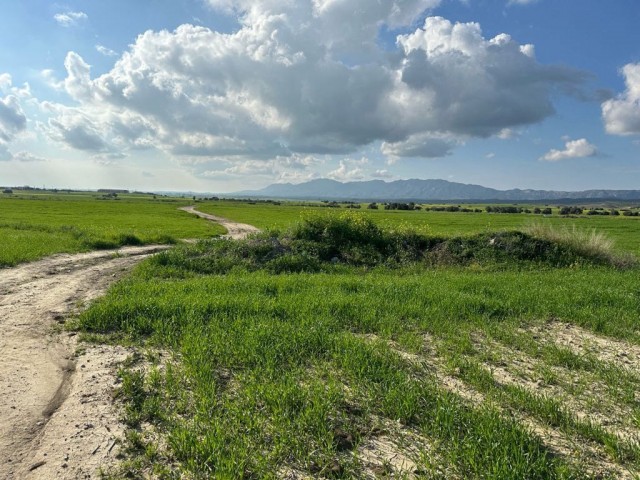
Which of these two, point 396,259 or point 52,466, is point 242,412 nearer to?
point 52,466

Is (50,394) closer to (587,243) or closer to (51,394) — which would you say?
(51,394)

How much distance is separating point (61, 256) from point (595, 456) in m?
19.6

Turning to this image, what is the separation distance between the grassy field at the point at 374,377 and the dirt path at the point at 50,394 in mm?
377

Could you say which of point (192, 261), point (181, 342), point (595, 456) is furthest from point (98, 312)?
point (595, 456)

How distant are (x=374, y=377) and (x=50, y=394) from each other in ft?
15.7

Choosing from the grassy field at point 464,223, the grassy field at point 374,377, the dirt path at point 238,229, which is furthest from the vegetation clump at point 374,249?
the dirt path at point 238,229

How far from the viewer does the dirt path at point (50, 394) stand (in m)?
4.43

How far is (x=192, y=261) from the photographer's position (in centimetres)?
1617

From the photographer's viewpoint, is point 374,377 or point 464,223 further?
point 464,223

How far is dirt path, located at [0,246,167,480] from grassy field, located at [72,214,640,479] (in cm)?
38

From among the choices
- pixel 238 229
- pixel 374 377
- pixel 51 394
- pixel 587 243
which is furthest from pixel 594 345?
pixel 238 229

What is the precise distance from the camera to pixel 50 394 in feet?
19.2

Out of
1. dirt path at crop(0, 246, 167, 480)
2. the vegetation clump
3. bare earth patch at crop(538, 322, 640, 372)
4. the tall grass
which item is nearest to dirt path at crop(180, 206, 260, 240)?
the vegetation clump

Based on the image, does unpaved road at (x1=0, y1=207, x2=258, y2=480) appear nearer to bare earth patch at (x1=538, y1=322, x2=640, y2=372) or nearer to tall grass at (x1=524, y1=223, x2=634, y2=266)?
bare earth patch at (x1=538, y1=322, x2=640, y2=372)
